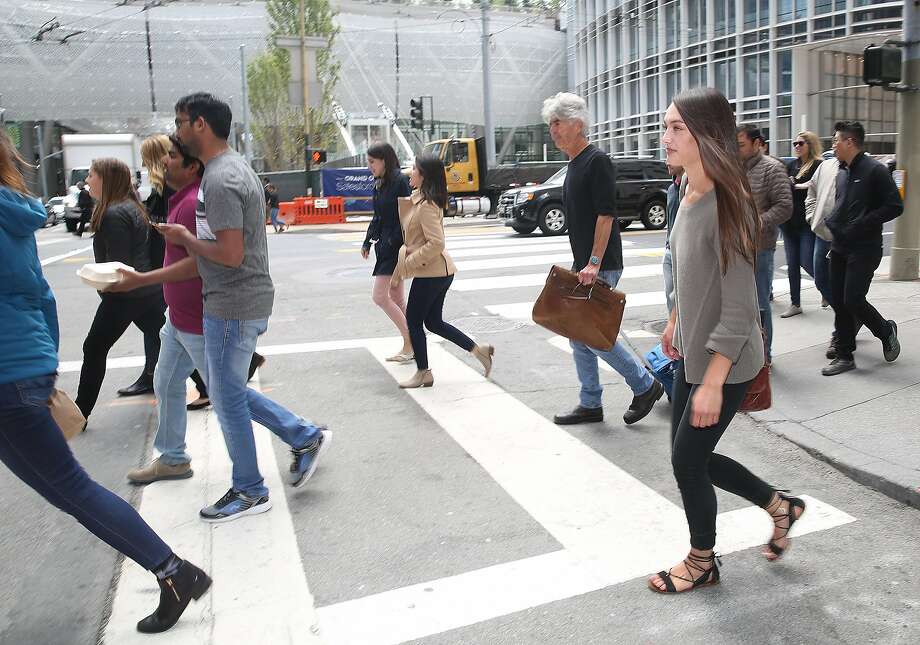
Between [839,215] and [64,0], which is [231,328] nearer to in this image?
[839,215]

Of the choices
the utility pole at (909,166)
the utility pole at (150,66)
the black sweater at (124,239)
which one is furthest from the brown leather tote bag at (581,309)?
the utility pole at (150,66)

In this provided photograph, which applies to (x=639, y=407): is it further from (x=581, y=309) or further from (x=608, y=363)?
(x=581, y=309)

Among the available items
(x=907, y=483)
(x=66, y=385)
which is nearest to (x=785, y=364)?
(x=907, y=483)

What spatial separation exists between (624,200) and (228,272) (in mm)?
16355

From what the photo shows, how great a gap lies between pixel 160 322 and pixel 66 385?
1381 mm

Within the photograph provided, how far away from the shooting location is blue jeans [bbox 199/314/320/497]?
Result: 397 cm

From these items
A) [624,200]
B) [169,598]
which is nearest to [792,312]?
[169,598]

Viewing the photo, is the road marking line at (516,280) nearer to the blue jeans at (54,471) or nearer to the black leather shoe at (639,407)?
the black leather shoe at (639,407)

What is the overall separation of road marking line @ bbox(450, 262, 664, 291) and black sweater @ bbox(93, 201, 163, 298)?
552 cm

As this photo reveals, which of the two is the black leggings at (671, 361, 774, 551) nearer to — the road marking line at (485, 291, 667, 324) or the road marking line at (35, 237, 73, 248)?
the road marking line at (485, 291, 667, 324)

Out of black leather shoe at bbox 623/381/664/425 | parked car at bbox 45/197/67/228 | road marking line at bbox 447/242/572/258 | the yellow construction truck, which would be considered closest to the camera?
black leather shoe at bbox 623/381/664/425

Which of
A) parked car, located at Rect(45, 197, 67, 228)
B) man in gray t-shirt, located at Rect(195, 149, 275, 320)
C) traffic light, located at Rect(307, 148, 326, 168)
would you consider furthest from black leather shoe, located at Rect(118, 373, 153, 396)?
parked car, located at Rect(45, 197, 67, 228)

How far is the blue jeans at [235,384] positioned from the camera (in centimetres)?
397

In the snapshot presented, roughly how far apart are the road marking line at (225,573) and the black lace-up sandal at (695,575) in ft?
4.38
